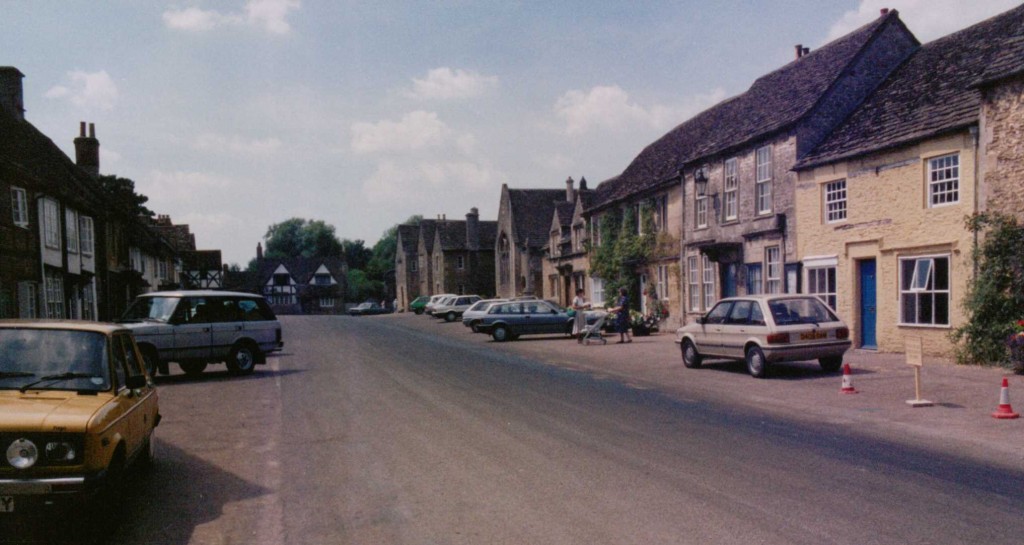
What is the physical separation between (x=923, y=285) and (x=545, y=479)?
14.5 m

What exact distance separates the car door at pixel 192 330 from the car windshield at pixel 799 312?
1254cm

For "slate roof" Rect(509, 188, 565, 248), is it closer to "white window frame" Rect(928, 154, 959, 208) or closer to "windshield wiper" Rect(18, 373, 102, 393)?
"white window frame" Rect(928, 154, 959, 208)

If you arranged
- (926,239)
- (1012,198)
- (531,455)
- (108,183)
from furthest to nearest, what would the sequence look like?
(108,183), (926,239), (1012,198), (531,455)

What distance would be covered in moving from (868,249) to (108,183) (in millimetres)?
47405

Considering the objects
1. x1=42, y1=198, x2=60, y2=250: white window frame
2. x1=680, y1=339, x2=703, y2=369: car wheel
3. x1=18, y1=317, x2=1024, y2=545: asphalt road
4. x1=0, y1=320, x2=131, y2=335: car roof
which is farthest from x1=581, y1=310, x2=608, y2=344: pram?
x1=0, y1=320, x2=131, y2=335: car roof

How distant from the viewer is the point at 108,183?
49.6 metres

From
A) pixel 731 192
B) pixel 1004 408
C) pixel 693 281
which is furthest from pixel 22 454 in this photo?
pixel 693 281

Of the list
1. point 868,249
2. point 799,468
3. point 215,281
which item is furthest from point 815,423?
point 215,281

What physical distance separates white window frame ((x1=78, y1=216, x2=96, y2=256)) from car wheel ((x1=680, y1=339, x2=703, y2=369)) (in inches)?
1035

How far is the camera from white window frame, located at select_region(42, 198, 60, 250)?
2628 centimetres

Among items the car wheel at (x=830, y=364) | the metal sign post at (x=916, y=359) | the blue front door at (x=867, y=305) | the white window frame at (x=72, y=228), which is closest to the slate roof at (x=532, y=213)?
the white window frame at (x=72, y=228)

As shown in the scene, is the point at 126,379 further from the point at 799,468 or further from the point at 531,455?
the point at 799,468

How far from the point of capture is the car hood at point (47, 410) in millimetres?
5273

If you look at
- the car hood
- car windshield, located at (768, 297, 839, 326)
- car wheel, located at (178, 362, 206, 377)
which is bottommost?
car wheel, located at (178, 362, 206, 377)
